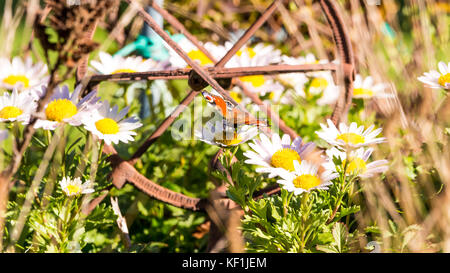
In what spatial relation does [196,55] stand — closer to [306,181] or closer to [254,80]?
[254,80]

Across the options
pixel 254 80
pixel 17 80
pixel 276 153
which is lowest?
pixel 276 153

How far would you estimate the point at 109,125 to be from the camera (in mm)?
786

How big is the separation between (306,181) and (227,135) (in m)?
0.15

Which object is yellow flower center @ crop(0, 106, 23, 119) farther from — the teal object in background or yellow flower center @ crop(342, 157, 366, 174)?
yellow flower center @ crop(342, 157, 366, 174)

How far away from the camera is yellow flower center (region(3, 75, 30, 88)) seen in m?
0.93

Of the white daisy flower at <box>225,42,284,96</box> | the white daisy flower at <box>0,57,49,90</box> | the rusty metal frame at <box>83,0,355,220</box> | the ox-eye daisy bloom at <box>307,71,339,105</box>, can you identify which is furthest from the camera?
the ox-eye daisy bloom at <box>307,71,339,105</box>

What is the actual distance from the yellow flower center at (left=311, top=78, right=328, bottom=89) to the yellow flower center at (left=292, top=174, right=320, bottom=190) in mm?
684

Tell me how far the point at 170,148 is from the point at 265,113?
31 centimetres

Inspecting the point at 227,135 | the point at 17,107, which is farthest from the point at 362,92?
the point at 17,107

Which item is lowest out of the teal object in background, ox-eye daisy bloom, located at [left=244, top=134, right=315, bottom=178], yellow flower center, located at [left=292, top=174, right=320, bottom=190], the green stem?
the green stem

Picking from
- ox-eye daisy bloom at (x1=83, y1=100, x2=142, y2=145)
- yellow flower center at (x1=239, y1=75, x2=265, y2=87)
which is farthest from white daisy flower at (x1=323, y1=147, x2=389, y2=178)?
yellow flower center at (x1=239, y1=75, x2=265, y2=87)

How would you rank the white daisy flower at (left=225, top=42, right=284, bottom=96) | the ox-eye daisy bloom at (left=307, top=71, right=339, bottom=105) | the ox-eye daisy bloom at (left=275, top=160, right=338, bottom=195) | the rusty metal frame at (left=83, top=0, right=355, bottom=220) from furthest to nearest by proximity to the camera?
the ox-eye daisy bloom at (left=307, top=71, right=339, bottom=105), the white daisy flower at (left=225, top=42, right=284, bottom=96), the rusty metal frame at (left=83, top=0, right=355, bottom=220), the ox-eye daisy bloom at (left=275, top=160, right=338, bottom=195)

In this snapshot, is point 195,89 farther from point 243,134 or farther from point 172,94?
point 172,94

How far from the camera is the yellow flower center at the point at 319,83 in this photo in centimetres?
133
